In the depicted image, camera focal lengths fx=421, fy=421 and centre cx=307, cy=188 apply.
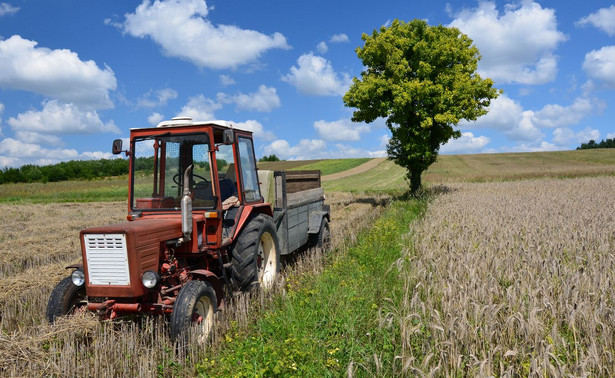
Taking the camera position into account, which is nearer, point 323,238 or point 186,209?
point 186,209

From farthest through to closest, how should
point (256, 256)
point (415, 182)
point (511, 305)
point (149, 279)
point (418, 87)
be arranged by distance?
point (415, 182) → point (418, 87) → point (256, 256) → point (149, 279) → point (511, 305)

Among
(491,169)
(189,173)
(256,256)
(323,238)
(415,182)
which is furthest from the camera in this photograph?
(491,169)

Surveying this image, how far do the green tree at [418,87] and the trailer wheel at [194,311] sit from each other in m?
18.4

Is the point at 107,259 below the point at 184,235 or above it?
below

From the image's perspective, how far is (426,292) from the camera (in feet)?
16.5

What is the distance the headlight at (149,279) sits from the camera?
466 centimetres

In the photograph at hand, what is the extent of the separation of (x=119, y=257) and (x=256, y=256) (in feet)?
6.05

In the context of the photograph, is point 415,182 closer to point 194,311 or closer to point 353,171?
point 194,311

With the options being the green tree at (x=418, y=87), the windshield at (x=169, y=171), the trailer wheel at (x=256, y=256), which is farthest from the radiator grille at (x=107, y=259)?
the green tree at (x=418, y=87)

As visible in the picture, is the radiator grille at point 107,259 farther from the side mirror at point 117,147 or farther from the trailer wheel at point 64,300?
the side mirror at point 117,147

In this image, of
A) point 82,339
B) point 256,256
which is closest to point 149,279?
point 82,339

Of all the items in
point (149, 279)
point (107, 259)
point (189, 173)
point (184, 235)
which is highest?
point (189, 173)

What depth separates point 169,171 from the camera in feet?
19.7

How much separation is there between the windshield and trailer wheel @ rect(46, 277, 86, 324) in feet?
4.29
